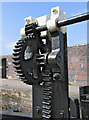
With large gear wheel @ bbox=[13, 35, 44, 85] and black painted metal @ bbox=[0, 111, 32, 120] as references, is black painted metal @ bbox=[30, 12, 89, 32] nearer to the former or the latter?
large gear wheel @ bbox=[13, 35, 44, 85]

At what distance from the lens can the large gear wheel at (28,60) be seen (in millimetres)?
646

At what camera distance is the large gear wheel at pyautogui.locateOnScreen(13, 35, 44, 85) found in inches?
25.4

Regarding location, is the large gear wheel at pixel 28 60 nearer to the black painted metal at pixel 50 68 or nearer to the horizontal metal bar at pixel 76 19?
the black painted metal at pixel 50 68

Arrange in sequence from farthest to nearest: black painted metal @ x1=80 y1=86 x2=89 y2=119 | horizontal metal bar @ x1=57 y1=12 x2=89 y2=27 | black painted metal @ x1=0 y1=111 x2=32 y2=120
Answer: black painted metal @ x1=0 y1=111 x2=32 y2=120, black painted metal @ x1=80 y1=86 x2=89 y2=119, horizontal metal bar @ x1=57 y1=12 x2=89 y2=27

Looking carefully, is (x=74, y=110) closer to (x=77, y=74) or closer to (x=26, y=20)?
(x=26, y=20)

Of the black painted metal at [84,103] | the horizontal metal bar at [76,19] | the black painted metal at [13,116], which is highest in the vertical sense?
the horizontal metal bar at [76,19]

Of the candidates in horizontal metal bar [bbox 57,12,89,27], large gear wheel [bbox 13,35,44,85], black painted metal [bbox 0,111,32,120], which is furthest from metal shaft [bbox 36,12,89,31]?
black painted metal [bbox 0,111,32,120]

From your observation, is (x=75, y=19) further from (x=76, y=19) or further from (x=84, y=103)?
(x=84, y=103)

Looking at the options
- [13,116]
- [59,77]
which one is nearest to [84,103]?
[59,77]

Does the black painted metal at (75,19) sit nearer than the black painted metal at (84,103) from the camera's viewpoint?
Yes

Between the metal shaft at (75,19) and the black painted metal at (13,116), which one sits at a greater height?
the metal shaft at (75,19)

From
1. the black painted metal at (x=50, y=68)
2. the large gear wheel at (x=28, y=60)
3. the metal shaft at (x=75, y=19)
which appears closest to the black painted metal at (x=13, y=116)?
the black painted metal at (x=50, y=68)

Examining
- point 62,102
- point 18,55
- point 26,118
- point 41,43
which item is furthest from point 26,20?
point 26,118

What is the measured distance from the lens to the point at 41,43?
2.56 feet
